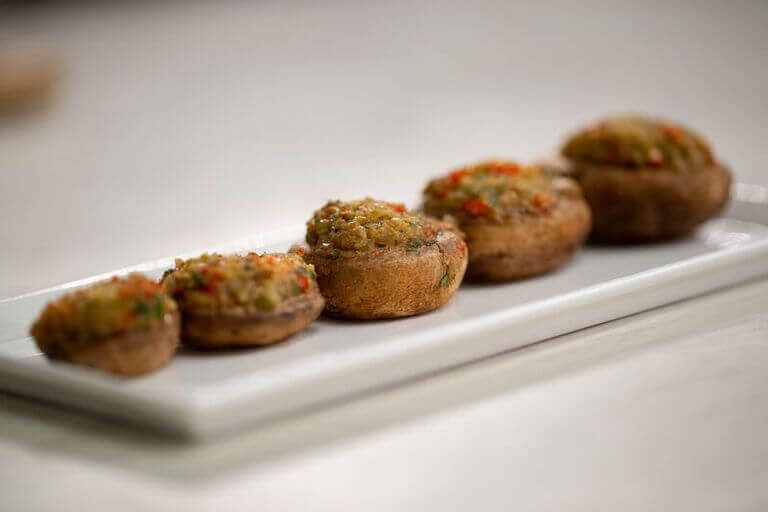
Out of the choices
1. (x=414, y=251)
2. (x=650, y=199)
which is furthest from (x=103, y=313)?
(x=650, y=199)

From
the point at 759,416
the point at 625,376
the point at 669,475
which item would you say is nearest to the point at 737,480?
the point at 669,475

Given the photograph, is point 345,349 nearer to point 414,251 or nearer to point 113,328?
point 414,251

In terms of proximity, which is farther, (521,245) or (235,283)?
(521,245)

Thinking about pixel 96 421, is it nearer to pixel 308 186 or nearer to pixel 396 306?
pixel 396 306

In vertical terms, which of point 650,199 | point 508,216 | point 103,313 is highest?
point 103,313

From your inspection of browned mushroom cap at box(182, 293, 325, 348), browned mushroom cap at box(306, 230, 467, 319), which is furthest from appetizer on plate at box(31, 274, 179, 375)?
browned mushroom cap at box(306, 230, 467, 319)

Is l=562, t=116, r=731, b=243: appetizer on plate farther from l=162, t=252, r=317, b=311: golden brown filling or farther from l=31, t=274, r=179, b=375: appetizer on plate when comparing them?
l=31, t=274, r=179, b=375: appetizer on plate

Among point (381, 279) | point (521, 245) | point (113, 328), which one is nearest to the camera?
point (113, 328)
